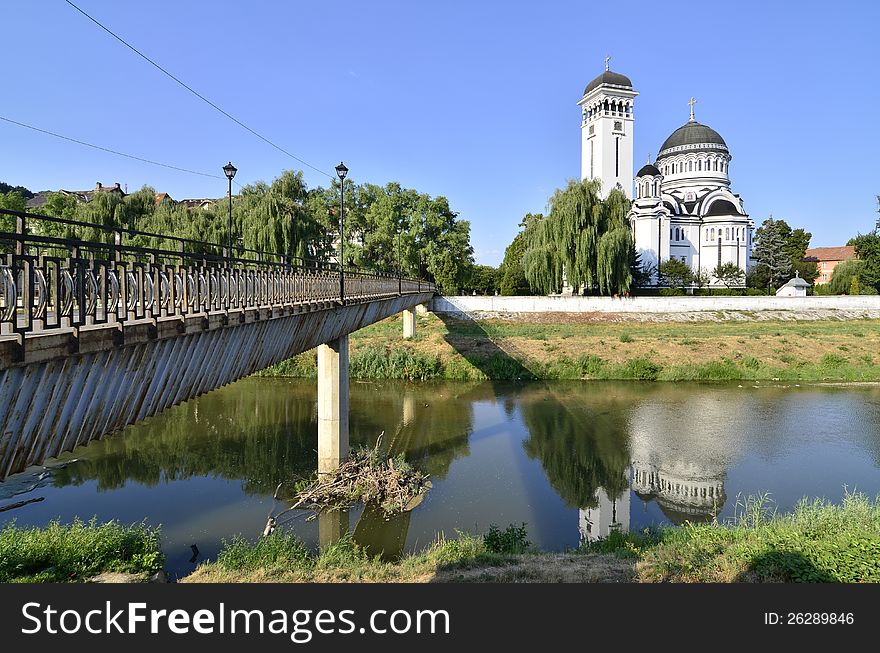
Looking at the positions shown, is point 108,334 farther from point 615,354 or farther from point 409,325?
point 409,325

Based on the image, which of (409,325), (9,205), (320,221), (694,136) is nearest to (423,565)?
(409,325)

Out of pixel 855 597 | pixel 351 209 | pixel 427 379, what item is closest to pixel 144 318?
pixel 855 597

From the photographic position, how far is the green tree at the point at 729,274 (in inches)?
2421

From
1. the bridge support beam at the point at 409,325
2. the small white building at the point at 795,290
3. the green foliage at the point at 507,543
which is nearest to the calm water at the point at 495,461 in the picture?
the green foliage at the point at 507,543

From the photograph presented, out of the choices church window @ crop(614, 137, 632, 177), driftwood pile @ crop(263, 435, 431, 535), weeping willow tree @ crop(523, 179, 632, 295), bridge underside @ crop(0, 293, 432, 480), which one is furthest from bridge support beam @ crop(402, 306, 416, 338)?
church window @ crop(614, 137, 632, 177)

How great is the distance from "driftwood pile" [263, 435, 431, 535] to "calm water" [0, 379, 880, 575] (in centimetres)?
42

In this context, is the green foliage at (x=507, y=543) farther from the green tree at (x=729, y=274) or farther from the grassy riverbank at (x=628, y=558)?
the green tree at (x=729, y=274)

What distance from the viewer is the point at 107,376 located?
19.4 feet

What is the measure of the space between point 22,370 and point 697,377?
3307 centimetres

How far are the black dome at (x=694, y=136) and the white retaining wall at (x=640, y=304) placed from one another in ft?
113

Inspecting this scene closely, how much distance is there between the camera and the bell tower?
66.7 m

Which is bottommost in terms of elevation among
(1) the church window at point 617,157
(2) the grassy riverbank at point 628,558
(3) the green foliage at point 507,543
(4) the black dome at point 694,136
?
(3) the green foliage at point 507,543

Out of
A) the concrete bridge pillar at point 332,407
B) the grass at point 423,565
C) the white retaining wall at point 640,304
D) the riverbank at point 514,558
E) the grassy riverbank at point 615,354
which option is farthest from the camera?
the white retaining wall at point 640,304

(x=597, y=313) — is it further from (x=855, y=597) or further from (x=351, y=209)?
(x=855, y=597)
